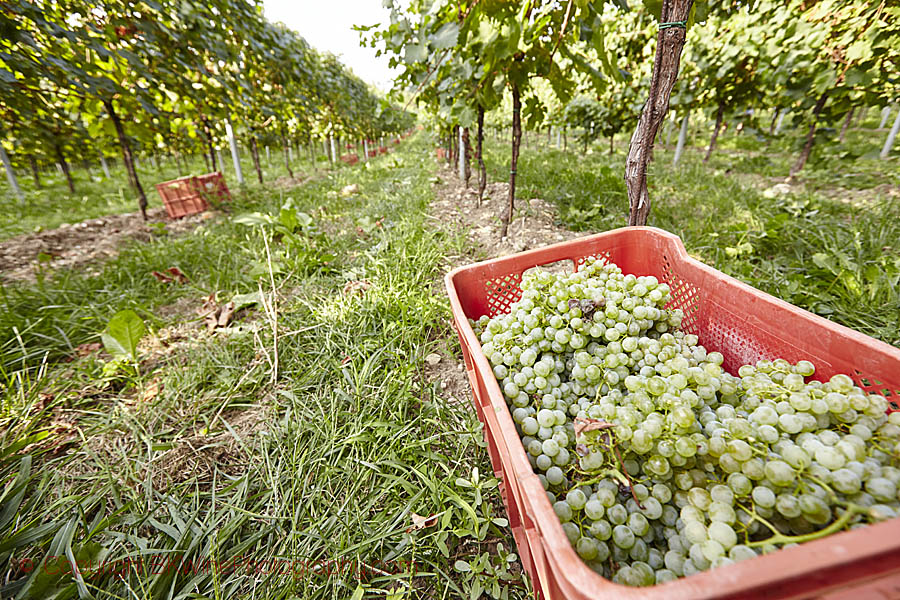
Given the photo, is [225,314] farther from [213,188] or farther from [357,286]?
[213,188]

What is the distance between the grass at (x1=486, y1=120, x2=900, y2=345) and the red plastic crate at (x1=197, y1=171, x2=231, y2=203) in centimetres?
542

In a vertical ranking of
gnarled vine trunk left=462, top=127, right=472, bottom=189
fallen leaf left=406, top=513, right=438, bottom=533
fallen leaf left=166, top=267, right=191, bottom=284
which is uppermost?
gnarled vine trunk left=462, top=127, right=472, bottom=189

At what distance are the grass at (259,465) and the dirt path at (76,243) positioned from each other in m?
1.31

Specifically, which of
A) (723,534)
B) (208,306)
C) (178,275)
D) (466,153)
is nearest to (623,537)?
(723,534)

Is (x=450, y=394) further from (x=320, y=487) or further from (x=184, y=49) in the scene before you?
(x=184, y=49)

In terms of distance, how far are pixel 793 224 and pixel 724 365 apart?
278 cm

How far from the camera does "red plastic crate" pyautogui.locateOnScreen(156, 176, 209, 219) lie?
5930mm

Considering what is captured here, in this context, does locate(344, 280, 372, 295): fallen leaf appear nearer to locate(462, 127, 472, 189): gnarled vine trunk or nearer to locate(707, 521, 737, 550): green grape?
locate(707, 521, 737, 550): green grape

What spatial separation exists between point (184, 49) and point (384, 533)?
241 inches

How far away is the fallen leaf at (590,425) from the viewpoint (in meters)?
0.75

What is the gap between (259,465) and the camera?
155 cm

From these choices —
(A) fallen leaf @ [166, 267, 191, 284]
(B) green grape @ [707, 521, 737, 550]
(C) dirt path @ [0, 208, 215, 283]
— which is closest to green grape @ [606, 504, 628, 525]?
(B) green grape @ [707, 521, 737, 550]

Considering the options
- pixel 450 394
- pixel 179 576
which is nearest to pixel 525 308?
pixel 450 394

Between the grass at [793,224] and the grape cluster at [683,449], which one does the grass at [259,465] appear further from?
the grass at [793,224]
